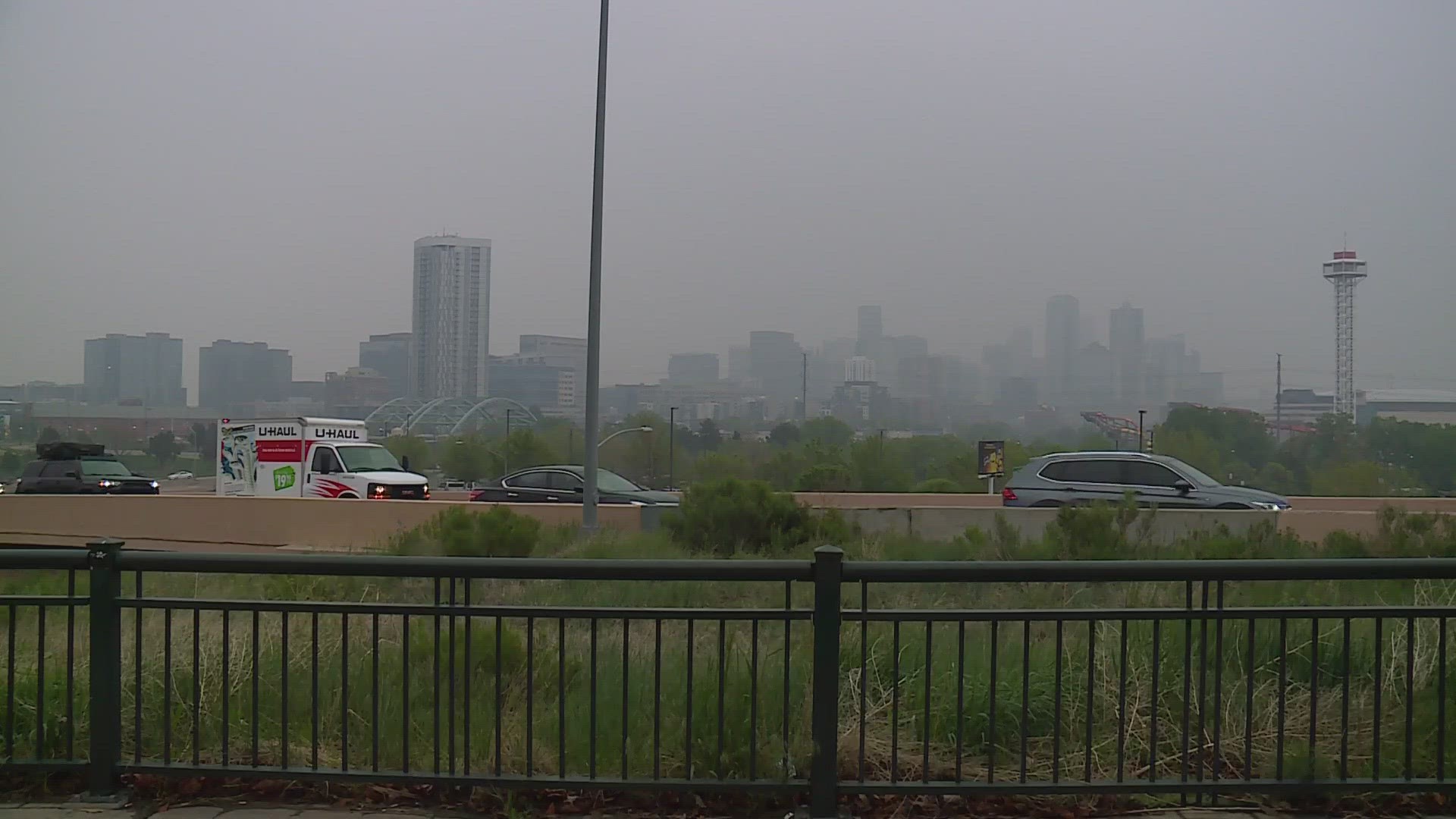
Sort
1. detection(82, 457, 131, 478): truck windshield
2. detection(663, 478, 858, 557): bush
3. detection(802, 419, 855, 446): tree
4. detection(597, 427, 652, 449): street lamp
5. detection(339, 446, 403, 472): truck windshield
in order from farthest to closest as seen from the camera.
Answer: detection(802, 419, 855, 446): tree
detection(597, 427, 652, 449): street lamp
detection(82, 457, 131, 478): truck windshield
detection(339, 446, 403, 472): truck windshield
detection(663, 478, 858, 557): bush

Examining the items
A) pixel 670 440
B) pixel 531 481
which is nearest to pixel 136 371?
pixel 670 440

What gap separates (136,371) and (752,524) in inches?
2207

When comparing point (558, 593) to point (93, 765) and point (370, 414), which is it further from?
point (370, 414)

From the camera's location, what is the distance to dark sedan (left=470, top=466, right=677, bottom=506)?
28159 mm

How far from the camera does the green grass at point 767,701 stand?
587 cm

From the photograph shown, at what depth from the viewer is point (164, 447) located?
61.2 meters

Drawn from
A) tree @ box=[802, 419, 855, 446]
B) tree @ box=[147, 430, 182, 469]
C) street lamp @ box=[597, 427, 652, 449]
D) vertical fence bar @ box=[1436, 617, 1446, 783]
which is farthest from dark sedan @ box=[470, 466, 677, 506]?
tree @ box=[147, 430, 182, 469]

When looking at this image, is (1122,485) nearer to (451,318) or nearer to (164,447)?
(164,447)

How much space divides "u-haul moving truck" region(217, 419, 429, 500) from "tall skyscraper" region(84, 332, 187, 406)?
31946 mm

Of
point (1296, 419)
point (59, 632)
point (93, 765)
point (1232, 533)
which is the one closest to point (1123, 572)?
point (93, 765)

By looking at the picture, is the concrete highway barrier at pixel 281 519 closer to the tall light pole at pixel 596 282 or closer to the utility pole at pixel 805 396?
the tall light pole at pixel 596 282

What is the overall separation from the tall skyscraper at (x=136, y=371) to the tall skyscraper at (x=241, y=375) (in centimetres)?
206

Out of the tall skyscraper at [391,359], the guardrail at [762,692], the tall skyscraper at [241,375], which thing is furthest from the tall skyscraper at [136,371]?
the guardrail at [762,692]

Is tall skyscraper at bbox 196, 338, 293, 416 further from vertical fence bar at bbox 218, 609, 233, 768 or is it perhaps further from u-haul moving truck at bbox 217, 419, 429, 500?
vertical fence bar at bbox 218, 609, 233, 768
